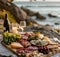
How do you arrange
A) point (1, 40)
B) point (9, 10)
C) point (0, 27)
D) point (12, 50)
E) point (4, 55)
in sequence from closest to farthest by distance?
point (4, 55)
point (12, 50)
point (1, 40)
point (0, 27)
point (9, 10)

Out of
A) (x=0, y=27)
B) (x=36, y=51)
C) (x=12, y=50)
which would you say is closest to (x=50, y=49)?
(x=36, y=51)

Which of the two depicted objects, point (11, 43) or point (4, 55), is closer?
point (4, 55)

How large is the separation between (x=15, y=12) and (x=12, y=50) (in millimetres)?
26516

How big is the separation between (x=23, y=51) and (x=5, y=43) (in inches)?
70.2

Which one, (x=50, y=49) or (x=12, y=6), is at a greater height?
(x=50, y=49)

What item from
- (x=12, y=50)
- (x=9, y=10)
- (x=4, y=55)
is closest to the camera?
(x=4, y=55)

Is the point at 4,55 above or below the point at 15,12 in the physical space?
above

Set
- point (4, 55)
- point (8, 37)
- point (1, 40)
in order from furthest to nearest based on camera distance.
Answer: point (1, 40) → point (8, 37) → point (4, 55)

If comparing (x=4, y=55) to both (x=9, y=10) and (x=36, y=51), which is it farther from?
(x=9, y=10)

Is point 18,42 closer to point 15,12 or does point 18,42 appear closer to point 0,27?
point 0,27

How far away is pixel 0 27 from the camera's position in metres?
16.9

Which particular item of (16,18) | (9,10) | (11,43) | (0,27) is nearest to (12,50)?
(11,43)

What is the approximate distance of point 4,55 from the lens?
37.5ft

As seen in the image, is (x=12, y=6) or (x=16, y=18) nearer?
(x=16, y=18)
